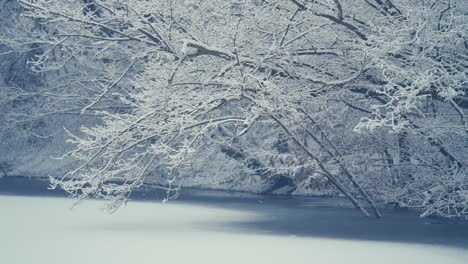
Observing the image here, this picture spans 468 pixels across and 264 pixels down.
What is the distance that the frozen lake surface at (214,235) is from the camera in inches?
403

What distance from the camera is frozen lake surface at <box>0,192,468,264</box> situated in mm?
10234

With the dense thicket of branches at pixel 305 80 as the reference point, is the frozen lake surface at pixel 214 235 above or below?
below

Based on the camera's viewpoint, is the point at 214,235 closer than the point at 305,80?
Yes

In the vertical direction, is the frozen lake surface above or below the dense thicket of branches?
below

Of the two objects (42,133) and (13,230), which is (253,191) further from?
(13,230)

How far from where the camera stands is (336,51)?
13.9m

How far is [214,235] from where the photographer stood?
1247cm

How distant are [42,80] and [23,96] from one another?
972 millimetres

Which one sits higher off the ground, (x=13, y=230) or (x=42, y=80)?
(x=42, y=80)

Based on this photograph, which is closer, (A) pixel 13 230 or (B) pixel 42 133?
(A) pixel 13 230

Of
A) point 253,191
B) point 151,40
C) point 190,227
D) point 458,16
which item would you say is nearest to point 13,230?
point 190,227

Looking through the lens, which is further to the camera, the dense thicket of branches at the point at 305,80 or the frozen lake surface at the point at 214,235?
the dense thicket of branches at the point at 305,80

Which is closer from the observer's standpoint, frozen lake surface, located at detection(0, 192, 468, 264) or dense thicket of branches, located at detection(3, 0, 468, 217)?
frozen lake surface, located at detection(0, 192, 468, 264)

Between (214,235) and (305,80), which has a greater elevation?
(305,80)
